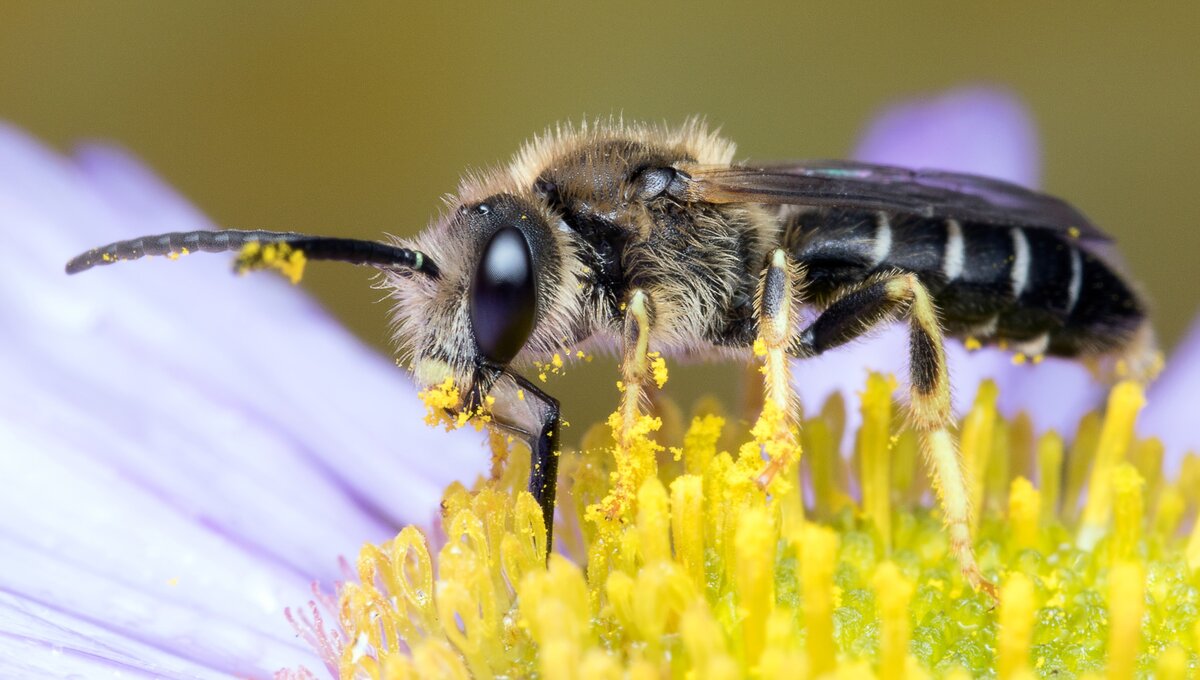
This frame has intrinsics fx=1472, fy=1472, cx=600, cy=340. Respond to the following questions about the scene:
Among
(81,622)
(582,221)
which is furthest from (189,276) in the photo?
(582,221)

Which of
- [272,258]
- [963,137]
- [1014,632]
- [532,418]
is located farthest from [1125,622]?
[963,137]

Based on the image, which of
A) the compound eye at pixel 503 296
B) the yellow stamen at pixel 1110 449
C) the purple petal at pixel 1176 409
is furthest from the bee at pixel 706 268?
the purple petal at pixel 1176 409

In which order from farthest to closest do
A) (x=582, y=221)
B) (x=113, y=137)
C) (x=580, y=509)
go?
(x=113, y=137)
(x=580, y=509)
(x=582, y=221)

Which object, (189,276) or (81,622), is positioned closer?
(81,622)

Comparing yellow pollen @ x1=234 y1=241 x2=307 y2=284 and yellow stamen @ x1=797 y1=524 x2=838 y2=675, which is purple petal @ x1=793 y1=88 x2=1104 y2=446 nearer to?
yellow stamen @ x1=797 y1=524 x2=838 y2=675

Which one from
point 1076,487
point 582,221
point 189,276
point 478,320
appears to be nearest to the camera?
point 478,320

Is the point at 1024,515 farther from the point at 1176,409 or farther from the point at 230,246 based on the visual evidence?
the point at 230,246

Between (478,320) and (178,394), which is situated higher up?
(178,394)

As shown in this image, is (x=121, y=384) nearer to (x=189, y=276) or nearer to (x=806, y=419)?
(x=189, y=276)

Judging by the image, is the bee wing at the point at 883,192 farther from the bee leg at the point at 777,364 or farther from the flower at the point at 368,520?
the flower at the point at 368,520
